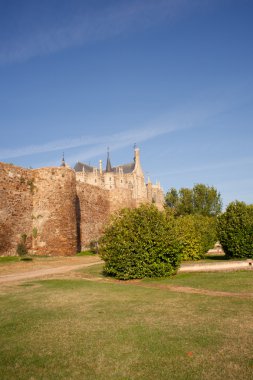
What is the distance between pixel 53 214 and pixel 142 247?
499 inches

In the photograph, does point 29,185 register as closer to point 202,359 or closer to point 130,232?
point 130,232

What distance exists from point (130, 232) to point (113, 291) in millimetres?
4068

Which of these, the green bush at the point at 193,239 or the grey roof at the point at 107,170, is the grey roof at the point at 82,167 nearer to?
the grey roof at the point at 107,170

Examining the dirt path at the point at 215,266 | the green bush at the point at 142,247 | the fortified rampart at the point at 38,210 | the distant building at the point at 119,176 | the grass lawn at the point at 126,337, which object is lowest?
the grass lawn at the point at 126,337

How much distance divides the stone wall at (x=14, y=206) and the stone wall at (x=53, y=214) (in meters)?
0.53

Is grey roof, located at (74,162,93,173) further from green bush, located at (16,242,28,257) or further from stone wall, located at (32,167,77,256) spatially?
green bush, located at (16,242,28,257)

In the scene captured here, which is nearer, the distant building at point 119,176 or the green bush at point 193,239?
the green bush at point 193,239

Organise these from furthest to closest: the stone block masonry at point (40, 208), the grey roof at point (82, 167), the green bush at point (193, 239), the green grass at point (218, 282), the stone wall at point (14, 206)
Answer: the grey roof at point (82, 167) < the stone block masonry at point (40, 208) < the stone wall at point (14, 206) < the green bush at point (193, 239) < the green grass at point (218, 282)

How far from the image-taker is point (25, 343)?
16.0ft

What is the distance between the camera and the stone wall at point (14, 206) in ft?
71.4

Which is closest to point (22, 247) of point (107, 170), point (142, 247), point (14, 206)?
point (14, 206)

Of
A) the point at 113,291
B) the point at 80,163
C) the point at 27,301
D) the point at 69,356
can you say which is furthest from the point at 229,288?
the point at 80,163

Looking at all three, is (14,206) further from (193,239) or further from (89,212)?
(193,239)

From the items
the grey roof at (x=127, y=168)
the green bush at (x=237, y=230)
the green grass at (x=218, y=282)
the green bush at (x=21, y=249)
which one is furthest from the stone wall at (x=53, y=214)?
the grey roof at (x=127, y=168)
